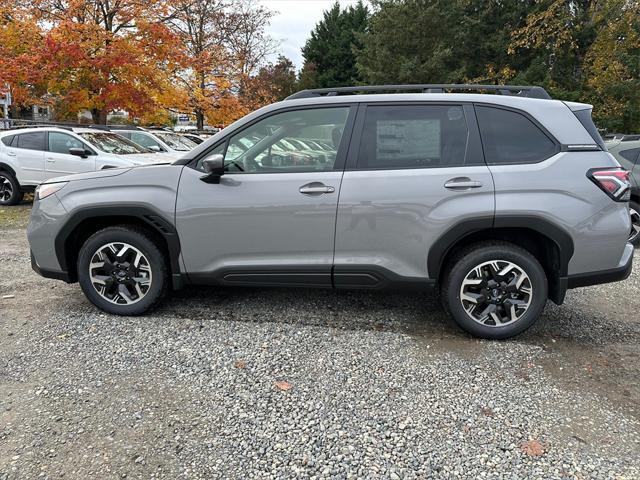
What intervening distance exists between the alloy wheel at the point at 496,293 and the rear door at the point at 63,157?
8.50 meters

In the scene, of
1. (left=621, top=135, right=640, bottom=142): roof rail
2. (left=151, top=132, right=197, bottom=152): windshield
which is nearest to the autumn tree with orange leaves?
(left=151, top=132, right=197, bottom=152): windshield

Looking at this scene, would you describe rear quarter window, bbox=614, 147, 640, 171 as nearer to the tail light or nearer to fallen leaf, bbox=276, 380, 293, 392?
the tail light

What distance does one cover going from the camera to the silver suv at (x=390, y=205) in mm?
3389

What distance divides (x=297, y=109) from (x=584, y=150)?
2097 mm

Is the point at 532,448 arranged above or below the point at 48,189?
below

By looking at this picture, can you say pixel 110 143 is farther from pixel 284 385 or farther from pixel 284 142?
pixel 284 385

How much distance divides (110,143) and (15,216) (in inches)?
92.2

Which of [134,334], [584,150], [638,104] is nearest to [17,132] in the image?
[134,334]

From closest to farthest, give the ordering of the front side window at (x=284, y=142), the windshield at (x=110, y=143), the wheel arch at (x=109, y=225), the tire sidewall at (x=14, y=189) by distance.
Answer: the front side window at (x=284, y=142) < the wheel arch at (x=109, y=225) < the windshield at (x=110, y=143) < the tire sidewall at (x=14, y=189)

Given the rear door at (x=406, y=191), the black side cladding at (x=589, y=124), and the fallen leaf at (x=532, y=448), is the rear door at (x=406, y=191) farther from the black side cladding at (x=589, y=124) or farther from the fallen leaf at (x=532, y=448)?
the fallen leaf at (x=532, y=448)

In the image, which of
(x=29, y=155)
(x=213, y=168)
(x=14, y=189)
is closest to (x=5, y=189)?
(x=14, y=189)

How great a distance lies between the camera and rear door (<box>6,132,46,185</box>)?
984cm

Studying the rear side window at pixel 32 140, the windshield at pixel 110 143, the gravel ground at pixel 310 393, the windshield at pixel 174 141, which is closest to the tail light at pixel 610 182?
the gravel ground at pixel 310 393

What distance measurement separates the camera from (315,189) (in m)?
3.52
